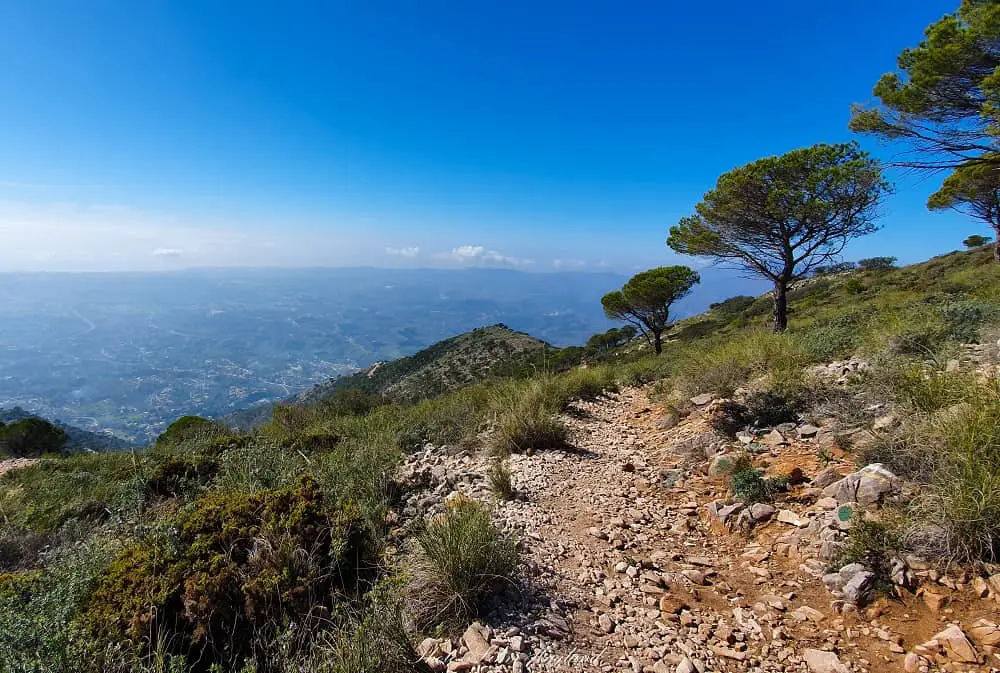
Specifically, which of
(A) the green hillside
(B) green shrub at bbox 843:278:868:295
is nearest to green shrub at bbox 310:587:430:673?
(B) green shrub at bbox 843:278:868:295

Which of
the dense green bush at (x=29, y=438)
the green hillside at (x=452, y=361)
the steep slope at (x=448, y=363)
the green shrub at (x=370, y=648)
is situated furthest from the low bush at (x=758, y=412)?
the green hillside at (x=452, y=361)

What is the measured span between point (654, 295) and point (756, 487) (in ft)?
74.6

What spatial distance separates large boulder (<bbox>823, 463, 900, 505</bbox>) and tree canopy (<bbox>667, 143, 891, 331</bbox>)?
11.3m

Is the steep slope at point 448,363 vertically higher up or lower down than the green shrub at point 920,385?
lower down

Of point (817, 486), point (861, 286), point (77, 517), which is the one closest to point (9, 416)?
point (77, 517)

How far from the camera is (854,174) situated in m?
11.6

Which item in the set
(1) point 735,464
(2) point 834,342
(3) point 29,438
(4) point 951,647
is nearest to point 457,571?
(4) point 951,647

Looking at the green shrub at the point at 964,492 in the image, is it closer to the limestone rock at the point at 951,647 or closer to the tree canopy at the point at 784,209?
the limestone rock at the point at 951,647

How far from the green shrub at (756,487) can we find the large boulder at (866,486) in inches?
16.1

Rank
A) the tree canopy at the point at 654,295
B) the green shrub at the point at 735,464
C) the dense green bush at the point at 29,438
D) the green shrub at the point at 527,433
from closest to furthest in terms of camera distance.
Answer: the green shrub at the point at 735,464 < the green shrub at the point at 527,433 < the dense green bush at the point at 29,438 < the tree canopy at the point at 654,295

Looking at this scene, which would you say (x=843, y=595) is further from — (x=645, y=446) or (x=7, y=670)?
(x=7, y=670)

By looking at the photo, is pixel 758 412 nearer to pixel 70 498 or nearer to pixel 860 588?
pixel 860 588

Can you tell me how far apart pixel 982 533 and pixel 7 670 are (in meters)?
4.82

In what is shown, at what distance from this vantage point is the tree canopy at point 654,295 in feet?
82.7
